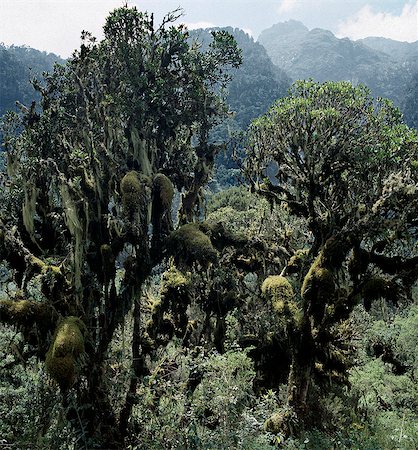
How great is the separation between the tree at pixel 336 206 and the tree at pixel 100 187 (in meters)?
3.12

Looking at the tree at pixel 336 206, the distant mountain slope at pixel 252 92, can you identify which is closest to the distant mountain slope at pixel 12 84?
the distant mountain slope at pixel 252 92

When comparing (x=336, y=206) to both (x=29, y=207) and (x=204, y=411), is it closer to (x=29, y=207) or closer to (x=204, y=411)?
(x=204, y=411)

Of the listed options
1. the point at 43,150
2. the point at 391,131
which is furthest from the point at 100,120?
the point at 391,131

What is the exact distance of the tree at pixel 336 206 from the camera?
11094 mm

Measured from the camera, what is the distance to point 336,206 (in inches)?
518

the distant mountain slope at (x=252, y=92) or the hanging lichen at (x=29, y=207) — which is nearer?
the hanging lichen at (x=29, y=207)

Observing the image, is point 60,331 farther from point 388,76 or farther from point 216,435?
point 388,76

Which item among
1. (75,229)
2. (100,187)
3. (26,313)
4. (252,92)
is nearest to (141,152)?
(100,187)

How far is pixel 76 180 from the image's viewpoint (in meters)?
11.7

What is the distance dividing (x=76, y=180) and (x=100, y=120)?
2.85 meters

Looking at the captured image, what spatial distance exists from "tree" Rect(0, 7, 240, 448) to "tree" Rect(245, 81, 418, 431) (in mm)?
3117

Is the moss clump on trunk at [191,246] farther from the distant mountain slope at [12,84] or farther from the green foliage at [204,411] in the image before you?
the distant mountain slope at [12,84]

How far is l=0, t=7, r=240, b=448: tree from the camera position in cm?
1084

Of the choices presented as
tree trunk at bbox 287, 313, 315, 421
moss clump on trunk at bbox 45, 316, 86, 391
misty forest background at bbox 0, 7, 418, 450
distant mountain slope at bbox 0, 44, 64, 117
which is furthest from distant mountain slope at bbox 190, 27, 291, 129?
moss clump on trunk at bbox 45, 316, 86, 391
